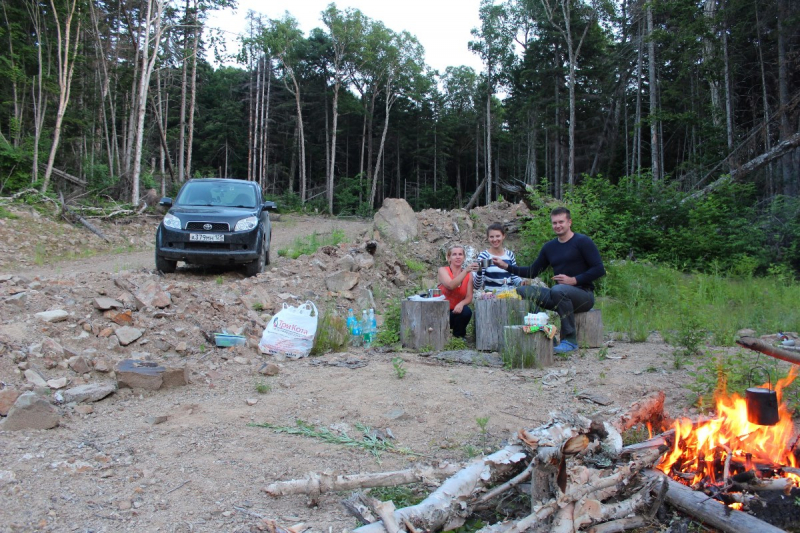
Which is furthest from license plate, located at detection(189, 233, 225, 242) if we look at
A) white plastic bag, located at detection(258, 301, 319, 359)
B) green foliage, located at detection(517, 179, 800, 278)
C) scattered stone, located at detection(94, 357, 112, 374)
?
green foliage, located at detection(517, 179, 800, 278)

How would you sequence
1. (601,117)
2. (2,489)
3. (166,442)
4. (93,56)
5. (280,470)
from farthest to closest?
(601,117)
(93,56)
(166,442)
(280,470)
(2,489)

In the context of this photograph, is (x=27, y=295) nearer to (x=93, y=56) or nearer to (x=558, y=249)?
(x=558, y=249)

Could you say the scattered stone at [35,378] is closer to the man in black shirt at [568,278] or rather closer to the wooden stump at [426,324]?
the wooden stump at [426,324]

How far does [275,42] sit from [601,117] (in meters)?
21.4

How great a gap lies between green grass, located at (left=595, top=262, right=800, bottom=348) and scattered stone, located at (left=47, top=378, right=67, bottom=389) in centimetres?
567

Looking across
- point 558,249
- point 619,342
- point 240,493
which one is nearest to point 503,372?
point 558,249

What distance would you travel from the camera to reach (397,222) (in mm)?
12430

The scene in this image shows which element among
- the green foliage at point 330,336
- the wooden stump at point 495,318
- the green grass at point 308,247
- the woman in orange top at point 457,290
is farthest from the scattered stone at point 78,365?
the green grass at point 308,247

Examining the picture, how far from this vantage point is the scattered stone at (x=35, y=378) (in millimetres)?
4540

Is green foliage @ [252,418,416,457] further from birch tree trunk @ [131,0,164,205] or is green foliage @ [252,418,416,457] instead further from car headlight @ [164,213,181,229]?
birch tree trunk @ [131,0,164,205]

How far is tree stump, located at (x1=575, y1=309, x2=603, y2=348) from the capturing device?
5926mm

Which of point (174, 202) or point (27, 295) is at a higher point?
point (174, 202)

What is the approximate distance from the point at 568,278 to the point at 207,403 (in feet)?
12.2

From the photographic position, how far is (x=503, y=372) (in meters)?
5.09
